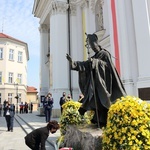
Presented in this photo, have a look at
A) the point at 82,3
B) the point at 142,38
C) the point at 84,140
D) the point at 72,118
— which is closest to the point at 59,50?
the point at 82,3

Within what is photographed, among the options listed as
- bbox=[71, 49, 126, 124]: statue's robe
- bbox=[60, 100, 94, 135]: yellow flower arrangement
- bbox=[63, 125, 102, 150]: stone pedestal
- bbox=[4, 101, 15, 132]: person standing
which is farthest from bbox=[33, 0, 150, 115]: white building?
bbox=[4, 101, 15, 132]: person standing

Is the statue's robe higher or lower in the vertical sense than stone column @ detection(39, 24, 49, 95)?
lower

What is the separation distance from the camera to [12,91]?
42719 millimetres

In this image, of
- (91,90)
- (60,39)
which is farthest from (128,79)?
(60,39)

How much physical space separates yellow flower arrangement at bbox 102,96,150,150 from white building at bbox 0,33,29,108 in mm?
40789

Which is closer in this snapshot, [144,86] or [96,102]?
[96,102]

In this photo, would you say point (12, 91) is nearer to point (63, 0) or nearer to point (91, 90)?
point (63, 0)

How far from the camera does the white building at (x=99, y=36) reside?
1027cm

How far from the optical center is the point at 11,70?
145ft

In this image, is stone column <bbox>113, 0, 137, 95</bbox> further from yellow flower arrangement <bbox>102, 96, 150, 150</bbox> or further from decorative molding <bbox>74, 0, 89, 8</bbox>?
yellow flower arrangement <bbox>102, 96, 150, 150</bbox>

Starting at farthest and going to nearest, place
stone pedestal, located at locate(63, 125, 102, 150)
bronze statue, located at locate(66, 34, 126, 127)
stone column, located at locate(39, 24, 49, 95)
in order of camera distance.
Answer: stone column, located at locate(39, 24, 49, 95), bronze statue, located at locate(66, 34, 126, 127), stone pedestal, located at locate(63, 125, 102, 150)

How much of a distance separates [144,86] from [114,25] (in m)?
3.93

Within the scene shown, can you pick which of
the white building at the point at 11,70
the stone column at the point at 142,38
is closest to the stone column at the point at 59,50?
the stone column at the point at 142,38

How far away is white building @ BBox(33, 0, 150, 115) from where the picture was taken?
33.7ft
